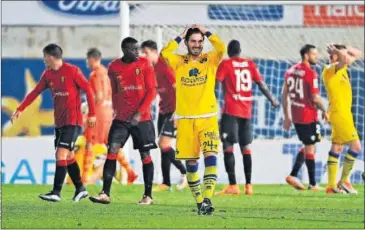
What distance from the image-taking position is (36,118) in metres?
37.0

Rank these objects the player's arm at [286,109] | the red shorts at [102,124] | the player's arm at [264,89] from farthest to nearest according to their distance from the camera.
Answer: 1. the red shorts at [102,124]
2. the player's arm at [286,109]
3. the player's arm at [264,89]

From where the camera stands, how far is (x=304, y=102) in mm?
18250

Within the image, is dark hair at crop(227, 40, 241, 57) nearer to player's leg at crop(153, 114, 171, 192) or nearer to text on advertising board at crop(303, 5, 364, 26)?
player's leg at crop(153, 114, 171, 192)

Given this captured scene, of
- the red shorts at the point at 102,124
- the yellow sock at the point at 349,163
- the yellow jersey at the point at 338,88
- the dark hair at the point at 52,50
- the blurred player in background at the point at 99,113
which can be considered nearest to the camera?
the dark hair at the point at 52,50

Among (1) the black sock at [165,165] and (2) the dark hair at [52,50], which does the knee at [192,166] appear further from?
(1) the black sock at [165,165]

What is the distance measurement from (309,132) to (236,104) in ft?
5.38

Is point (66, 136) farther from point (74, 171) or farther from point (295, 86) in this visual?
point (295, 86)

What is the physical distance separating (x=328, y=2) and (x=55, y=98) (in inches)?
277

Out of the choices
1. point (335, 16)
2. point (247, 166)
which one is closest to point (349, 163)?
point (247, 166)

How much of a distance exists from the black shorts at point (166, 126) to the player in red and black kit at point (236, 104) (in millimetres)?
784

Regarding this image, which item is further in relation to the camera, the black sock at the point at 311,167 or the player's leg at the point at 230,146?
the black sock at the point at 311,167

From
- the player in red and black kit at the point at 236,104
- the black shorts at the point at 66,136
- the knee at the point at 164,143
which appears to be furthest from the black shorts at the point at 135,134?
the knee at the point at 164,143

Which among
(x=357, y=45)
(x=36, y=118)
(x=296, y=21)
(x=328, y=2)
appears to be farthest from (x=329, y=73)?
(x=36, y=118)

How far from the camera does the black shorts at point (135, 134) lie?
14.7 m
